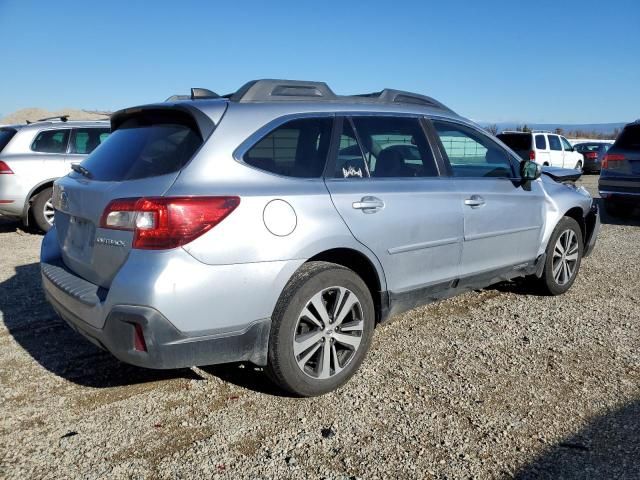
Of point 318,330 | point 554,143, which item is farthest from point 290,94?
point 554,143

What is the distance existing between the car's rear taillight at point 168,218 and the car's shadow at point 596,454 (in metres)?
1.89

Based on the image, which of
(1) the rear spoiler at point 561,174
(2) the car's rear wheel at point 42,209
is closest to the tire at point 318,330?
(1) the rear spoiler at point 561,174

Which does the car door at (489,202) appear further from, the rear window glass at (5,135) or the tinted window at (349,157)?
the rear window glass at (5,135)

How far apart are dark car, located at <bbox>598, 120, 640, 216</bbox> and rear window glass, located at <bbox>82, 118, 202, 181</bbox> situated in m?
8.72

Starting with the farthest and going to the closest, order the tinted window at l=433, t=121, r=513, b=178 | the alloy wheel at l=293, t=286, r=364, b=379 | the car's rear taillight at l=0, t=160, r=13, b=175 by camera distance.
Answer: the car's rear taillight at l=0, t=160, r=13, b=175, the tinted window at l=433, t=121, r=513, b=178, the alloy wheel at l=293, t=286, r=364, b=379

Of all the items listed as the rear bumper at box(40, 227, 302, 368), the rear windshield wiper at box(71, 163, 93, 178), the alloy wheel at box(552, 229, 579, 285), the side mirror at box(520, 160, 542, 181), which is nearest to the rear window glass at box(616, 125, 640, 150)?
the alloy wheel at box(552, 229, 579, 285)

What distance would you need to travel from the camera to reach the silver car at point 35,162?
8.02 m

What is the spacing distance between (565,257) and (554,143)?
16776 mm

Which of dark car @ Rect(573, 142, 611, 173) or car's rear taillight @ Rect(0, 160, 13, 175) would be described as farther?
dark car @ Rect(573, 142, 611, 173)

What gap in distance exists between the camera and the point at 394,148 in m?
3.88

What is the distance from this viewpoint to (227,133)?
9.70 feet

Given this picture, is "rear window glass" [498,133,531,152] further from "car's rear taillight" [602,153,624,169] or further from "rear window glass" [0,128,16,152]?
"rear window glass" [0,128,16,152]

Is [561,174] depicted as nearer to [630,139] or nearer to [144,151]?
[144,151]

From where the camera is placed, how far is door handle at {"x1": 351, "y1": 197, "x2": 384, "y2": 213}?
3315 mm
